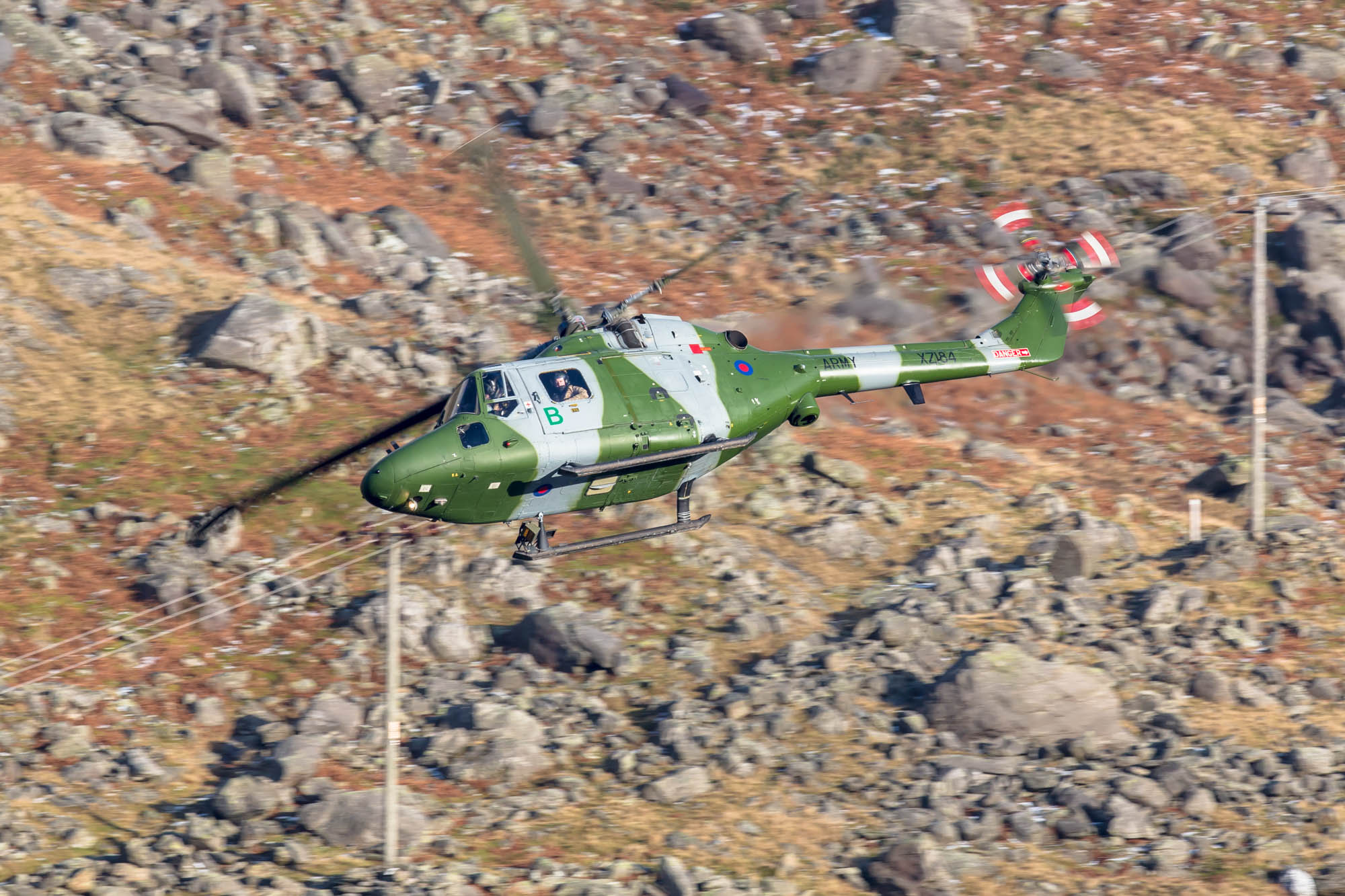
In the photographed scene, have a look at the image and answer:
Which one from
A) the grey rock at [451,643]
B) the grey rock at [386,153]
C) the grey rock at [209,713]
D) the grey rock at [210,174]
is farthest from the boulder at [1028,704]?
the grey rock at [386,153]

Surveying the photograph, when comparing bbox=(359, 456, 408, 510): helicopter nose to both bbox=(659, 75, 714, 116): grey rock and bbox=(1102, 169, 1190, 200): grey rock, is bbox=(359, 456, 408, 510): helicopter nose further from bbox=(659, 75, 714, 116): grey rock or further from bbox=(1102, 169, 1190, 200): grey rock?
bbox=(1102, 169, 1190, 200): grey rock

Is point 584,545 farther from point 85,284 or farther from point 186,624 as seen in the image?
point 85,284

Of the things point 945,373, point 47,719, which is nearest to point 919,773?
point 945,373

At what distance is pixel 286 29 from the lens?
4181 cm

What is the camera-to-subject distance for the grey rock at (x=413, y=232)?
115ft

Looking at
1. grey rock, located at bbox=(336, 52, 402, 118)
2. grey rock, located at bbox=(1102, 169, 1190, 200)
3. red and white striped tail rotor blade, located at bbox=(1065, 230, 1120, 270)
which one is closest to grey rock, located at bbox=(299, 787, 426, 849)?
red and white striped tail rotor blade, located at bbox=(1065, 230, 1120, 270)

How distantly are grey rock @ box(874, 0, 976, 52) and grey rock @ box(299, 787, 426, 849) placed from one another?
3091 centimetres

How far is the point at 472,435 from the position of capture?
18406 mm

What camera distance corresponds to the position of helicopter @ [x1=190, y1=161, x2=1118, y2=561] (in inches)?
722

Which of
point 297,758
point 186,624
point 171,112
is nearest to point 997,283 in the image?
point 297,758

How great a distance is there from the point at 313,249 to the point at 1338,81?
96.9 feet

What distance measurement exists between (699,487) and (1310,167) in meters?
20.8

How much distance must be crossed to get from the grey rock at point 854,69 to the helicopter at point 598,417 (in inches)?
845

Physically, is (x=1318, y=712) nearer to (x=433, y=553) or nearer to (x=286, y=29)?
(x=433, y=553)
